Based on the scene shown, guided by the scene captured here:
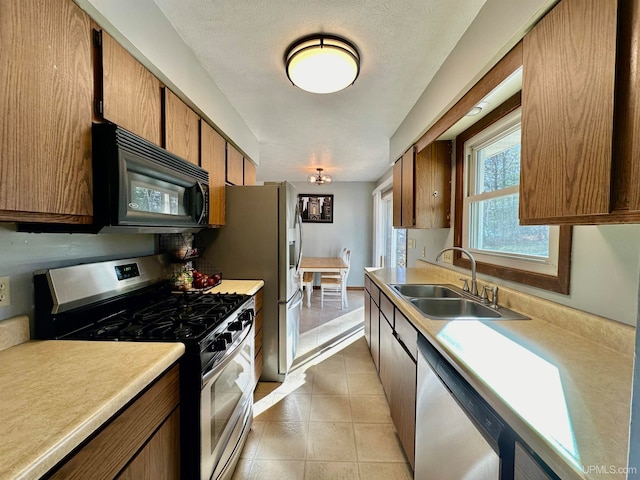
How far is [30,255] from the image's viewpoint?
1055 mm

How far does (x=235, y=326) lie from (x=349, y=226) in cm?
490

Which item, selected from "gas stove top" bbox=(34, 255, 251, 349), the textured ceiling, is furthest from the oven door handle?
the textured ceiling

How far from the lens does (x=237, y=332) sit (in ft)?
4.83

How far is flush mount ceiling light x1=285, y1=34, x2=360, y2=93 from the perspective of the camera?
60.2 inches

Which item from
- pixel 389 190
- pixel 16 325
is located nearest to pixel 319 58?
pixel 16 325

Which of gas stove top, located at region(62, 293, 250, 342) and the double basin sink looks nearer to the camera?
gas stove top, located at region(62, 293, 250, 342)

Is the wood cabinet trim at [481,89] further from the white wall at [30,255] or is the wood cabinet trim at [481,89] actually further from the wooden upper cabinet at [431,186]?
the white wall at [30,255]

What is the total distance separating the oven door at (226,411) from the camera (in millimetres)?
1095

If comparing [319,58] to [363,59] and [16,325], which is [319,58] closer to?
[363,59]

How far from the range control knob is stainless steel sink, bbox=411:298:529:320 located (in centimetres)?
100

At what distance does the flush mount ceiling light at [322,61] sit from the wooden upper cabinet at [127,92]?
774 mm

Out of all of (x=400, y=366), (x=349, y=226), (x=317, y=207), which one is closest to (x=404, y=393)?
(x=400, y=366)

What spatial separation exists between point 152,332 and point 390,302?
4.55 ft

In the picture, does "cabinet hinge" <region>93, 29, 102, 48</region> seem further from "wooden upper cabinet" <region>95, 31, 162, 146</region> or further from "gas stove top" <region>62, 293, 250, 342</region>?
"gas stove top" <region>62, 293, 250, 342</region>
